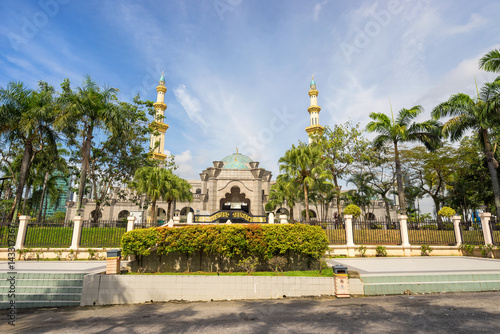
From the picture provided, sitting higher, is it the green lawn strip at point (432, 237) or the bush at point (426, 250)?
the green lawn strip at point (432, 237)

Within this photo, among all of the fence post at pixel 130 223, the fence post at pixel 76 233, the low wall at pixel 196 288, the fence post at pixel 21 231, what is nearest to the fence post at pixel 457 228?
the low wall at pixel 196 288

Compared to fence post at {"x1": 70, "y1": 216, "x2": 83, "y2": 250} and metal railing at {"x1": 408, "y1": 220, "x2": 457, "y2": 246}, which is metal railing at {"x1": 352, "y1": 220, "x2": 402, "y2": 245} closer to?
metal railing at {"x1": 408, "y1": 220, "x2": 457, "y2": 246}

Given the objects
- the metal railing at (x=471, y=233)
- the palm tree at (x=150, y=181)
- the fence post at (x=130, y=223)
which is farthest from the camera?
the palm tree at (x=150, y=181)

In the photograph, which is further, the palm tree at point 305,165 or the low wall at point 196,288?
the palm tree at point 305,165

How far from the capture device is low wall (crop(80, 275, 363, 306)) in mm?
8084

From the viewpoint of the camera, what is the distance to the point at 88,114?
1962 cm

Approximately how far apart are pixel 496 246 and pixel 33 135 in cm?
2752

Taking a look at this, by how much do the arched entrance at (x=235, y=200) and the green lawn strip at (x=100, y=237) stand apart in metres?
21.4

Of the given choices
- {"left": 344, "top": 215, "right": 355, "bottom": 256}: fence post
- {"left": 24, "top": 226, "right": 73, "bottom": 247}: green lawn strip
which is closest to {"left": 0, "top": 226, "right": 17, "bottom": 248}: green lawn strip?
{"left": 24, "top": 226, "right": 73, "bottom": 247}: green lawn strip

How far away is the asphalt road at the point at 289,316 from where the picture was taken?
17.9 ft

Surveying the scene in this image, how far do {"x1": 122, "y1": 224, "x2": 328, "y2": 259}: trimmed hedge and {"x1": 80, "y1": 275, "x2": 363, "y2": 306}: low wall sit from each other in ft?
4.65

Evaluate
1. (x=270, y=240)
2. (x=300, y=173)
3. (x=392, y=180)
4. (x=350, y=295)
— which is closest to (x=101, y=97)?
(x=300, y=173)

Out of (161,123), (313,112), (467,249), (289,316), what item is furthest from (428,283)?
(161,123)

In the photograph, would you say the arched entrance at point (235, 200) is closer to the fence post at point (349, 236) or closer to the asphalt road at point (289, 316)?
the fence post at point (349, 236)
